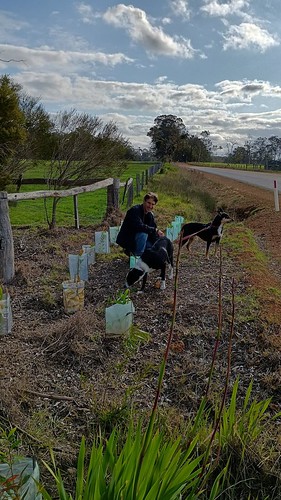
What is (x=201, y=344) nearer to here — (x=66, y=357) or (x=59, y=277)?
(x=66, y=357)

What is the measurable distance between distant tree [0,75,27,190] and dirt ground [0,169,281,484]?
7217 millimetres

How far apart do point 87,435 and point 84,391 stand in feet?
1.49

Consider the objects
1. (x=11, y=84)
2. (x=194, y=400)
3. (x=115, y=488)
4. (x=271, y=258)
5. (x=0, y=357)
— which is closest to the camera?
(x=115, y=488)

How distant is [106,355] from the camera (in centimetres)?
353

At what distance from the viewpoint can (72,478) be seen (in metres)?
2.25

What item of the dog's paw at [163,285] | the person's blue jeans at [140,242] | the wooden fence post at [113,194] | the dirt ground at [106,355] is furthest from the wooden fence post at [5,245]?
the wooden fence post at [113,194]

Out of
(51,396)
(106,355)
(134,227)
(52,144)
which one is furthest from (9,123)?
(51,396)

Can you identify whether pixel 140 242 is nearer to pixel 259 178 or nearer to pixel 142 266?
pixel 142 266

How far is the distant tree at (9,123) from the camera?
12.0 meters

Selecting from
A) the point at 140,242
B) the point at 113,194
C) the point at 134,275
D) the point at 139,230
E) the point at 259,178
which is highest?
the point at 259,178

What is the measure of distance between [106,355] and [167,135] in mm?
72365

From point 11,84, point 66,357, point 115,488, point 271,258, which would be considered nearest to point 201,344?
point 66,357

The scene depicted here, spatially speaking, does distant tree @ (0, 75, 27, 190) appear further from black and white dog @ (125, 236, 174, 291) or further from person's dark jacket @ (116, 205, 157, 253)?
black and white dog @ (125, 236, 174, 291)

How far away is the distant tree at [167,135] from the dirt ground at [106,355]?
65498 mm
